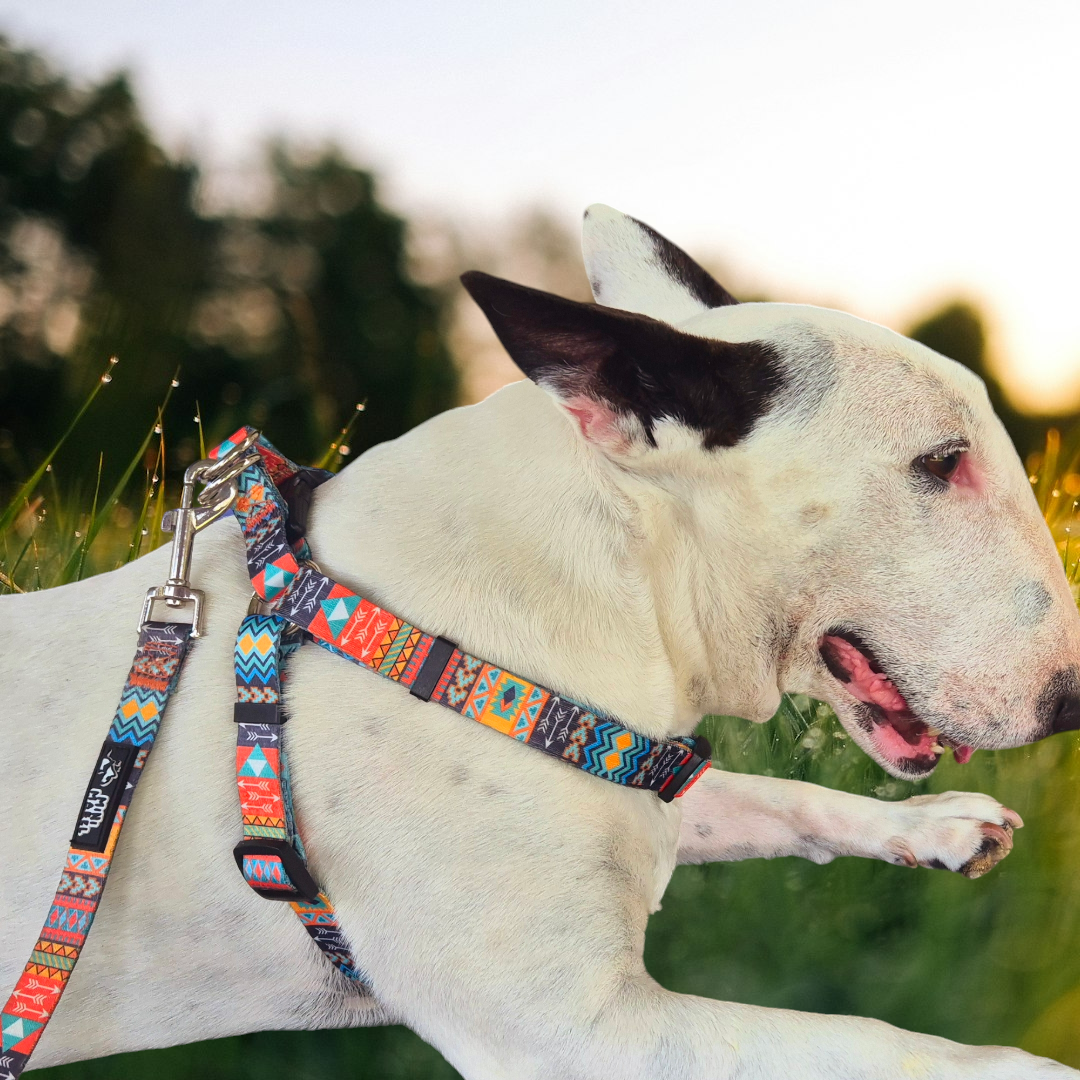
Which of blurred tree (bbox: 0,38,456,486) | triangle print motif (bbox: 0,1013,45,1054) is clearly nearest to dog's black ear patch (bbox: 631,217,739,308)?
triangle print motif (bbox: 0,1013,45,1054)

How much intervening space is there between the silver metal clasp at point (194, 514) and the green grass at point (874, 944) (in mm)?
321

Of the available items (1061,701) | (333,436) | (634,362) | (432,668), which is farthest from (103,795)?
(333,436)

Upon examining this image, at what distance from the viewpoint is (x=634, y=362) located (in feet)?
4.99

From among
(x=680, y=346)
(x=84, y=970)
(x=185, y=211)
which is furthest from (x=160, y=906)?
(x=185, y=211)

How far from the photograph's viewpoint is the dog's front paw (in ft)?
6.61

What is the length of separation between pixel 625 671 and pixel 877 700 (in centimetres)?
48

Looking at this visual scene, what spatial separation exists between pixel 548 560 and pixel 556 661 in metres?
0.16

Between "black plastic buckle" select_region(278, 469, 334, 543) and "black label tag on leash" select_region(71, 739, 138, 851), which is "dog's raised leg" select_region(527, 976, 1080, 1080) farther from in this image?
"black plastic buckle" select_region(278, 469, 334, 543)

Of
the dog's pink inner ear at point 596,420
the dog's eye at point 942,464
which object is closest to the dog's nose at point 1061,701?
the dog's eye at point 942,464

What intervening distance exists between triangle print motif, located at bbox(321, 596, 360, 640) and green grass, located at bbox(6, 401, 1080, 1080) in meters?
0.49

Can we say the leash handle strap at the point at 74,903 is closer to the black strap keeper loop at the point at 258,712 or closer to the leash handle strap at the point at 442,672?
the black strap keeper loop at the point at 258,712

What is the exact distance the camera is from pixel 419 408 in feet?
28.0

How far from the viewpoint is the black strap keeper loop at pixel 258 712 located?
151 centimetres

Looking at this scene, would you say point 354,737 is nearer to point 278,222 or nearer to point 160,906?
point 160,906
